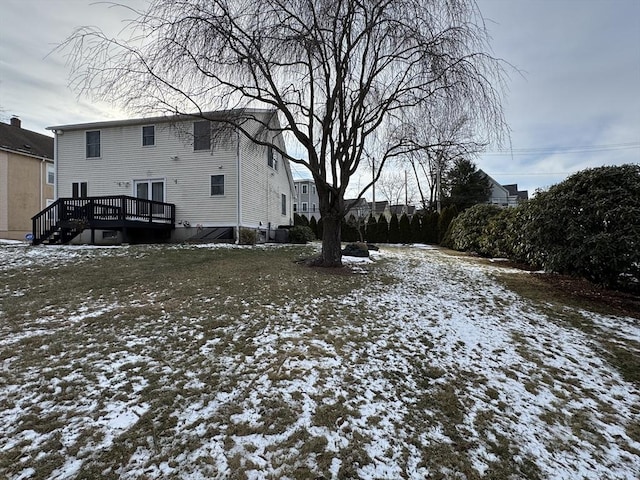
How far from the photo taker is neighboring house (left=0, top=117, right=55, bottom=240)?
19875 millimetres

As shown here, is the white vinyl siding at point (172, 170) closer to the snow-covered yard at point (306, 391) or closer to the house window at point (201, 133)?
the house window at point (201, 133)

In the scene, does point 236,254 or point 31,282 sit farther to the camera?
point 236,254

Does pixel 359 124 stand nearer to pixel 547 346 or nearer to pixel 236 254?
pixel 236 254

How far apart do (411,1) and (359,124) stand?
2.90m

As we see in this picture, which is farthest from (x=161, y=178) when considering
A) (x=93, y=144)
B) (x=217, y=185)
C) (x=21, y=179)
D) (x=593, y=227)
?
(x=593, y=227)

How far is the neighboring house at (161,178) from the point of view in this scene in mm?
14383

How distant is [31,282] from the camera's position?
267 inches

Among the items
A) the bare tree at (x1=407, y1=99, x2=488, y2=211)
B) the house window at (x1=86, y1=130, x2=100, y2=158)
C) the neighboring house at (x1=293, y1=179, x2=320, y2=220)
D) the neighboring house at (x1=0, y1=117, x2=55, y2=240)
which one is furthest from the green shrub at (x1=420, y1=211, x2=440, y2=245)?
the neighboring house at (x1=0, y1=117, x2=55, y2=240)

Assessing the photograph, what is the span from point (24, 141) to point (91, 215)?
51.9 feet

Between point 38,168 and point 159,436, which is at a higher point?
point 38,168

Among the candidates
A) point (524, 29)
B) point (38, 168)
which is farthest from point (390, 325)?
point (38, 168)

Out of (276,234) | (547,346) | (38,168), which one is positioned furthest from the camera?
(38,168)

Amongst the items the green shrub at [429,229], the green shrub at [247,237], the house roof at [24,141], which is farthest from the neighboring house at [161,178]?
the green shrub at [429,229]

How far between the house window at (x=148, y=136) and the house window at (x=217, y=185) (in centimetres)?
348
